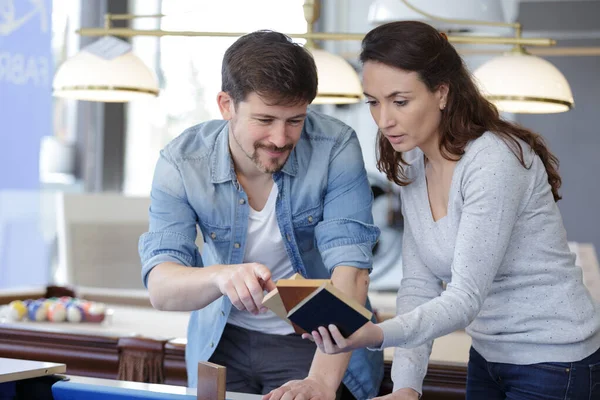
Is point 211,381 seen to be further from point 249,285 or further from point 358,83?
point 358,83

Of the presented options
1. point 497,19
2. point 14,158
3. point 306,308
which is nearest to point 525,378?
point 306,308

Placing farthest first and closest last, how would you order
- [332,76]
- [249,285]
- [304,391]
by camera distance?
[332,76] → [304,391] → [249,285]

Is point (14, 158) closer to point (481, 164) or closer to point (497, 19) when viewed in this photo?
point (497, 19)

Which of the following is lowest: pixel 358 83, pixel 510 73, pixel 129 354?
pixel 129 354

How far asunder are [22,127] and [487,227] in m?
3.37

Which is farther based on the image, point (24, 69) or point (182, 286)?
point (24, 69)

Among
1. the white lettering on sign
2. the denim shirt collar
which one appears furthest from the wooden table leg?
the white lettering on sign

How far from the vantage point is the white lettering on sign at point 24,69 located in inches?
173

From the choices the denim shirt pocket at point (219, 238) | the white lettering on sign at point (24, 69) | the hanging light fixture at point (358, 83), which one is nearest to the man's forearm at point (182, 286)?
the denim shirt pocket at point (219, 238)

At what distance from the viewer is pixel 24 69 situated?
4.48 metres

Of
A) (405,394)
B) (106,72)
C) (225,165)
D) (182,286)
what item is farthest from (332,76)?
(405,394)

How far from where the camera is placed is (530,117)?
601cm

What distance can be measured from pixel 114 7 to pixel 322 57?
3156 mm

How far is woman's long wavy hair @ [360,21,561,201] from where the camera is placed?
1.75 m
